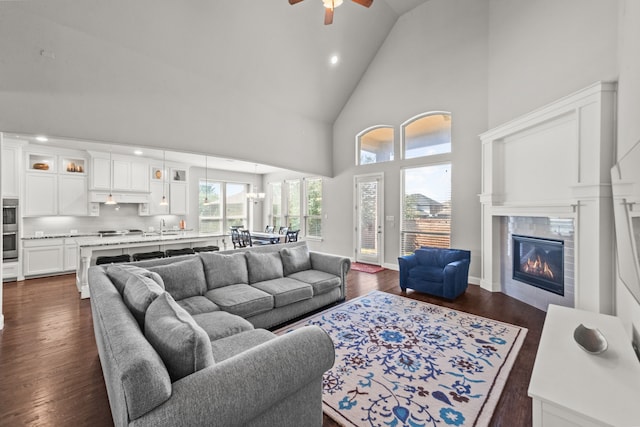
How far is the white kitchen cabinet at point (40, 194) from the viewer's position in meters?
5.68

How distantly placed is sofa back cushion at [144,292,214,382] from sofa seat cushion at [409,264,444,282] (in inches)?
143

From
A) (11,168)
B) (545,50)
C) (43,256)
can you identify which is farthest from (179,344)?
(11,168)

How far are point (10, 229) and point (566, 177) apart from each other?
9.25 meters

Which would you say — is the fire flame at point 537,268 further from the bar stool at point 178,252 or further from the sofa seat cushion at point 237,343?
the bar stool at point 178,252

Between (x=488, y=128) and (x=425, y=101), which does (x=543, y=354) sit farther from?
(x=425, y=101)

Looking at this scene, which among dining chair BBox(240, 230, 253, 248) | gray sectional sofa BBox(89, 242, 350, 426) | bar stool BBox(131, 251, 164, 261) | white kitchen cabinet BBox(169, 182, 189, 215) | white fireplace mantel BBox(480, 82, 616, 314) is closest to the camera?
gray sectional sofa BBox(89, 242, 350, 426)

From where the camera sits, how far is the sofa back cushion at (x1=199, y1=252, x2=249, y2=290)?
3.17 meters

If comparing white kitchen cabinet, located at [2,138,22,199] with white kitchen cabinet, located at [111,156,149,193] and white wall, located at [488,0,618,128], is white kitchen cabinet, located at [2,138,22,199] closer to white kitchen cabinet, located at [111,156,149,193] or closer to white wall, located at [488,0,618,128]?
white kitchen cabinet, located at [111,156,149,193]

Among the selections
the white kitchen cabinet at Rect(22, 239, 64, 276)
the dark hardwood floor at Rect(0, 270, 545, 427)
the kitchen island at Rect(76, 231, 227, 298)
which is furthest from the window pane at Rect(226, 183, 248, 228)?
the dark hardwood floor at Rect(0, 270, 545, 427)

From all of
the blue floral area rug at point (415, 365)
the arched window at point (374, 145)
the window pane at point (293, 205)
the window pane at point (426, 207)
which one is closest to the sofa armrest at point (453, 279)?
the blue floral area rug at point (415, 365)

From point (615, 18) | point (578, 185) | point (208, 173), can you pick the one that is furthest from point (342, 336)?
point (208, 173)

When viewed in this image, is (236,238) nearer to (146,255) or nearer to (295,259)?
(146,255)

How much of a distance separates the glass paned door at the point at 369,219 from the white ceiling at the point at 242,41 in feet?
7.18

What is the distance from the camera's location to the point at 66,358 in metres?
2.59
